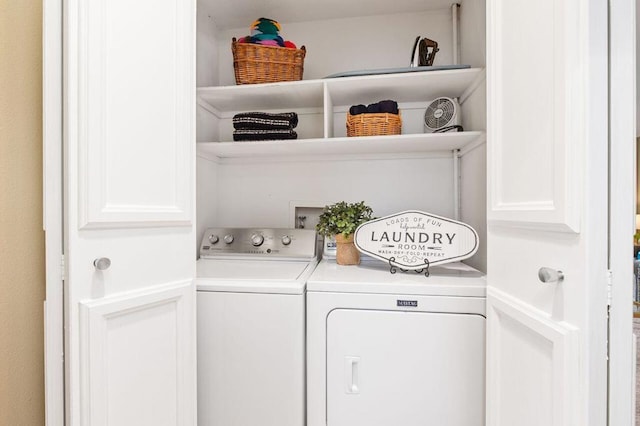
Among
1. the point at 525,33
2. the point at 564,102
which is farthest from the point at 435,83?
the point at 564,102

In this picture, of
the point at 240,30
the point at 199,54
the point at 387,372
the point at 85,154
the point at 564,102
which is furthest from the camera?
the point at 240,30

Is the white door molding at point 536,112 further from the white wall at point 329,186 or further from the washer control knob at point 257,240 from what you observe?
the washer control knob at point 257,240

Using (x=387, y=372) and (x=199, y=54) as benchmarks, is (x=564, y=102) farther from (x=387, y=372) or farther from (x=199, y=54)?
(x=199, y=54)

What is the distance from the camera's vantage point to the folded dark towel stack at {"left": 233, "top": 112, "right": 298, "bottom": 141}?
1796mm

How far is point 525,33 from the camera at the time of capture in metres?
0.89

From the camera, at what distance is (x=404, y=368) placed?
4.24 feet

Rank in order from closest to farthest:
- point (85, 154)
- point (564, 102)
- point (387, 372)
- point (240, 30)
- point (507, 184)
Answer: point (564, 102)
point (85, 154)
point (507, 184)
point (387, 372)
point (240, 30)

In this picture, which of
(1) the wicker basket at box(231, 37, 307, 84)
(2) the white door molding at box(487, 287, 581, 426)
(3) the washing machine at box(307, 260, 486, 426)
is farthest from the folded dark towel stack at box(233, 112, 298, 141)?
(2) the white door molding at box(487, 287, 581, 426)

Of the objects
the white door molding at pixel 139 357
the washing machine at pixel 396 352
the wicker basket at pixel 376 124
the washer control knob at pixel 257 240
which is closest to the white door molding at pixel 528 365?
the washing machine at pixel 396 352

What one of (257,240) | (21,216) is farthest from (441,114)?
(21,216)

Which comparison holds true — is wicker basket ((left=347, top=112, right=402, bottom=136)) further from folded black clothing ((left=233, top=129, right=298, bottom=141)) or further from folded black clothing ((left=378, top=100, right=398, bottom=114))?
folded black clothing ((left=233, top=129, right=298, bottom=141))

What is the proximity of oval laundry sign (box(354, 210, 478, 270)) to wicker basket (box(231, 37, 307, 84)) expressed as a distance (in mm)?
926

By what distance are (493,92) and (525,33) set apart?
201mm

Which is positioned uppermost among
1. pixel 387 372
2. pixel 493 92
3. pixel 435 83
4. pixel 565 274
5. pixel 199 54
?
pixel 199 54
